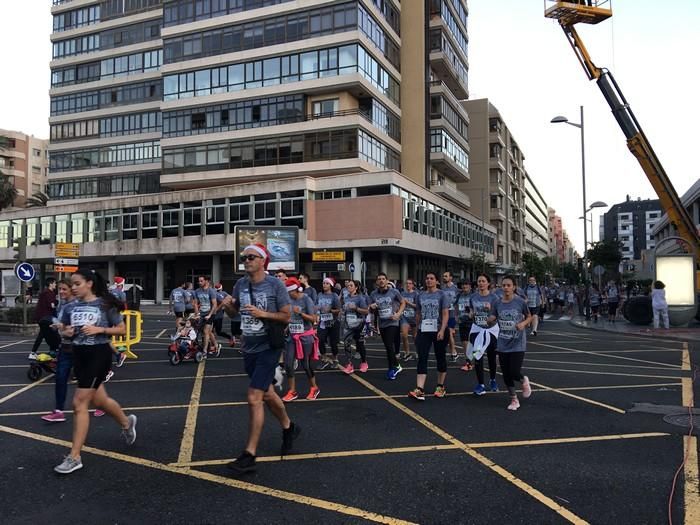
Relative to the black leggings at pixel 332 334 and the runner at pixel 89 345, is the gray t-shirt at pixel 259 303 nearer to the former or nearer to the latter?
the runner at pixel 89 345

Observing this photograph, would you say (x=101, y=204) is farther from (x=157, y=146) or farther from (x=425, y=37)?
(x=425, y=37)

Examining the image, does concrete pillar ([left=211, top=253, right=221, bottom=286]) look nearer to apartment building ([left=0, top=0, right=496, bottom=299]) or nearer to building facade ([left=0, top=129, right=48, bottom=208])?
apartment building ([left=0, top=0, right=496, bottom=299])

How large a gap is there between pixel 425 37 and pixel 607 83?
2600cm

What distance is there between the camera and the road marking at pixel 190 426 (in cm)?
509

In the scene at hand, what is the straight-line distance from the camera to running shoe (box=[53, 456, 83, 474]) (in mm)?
4585

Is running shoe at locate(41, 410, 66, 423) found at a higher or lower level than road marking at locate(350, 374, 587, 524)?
higher

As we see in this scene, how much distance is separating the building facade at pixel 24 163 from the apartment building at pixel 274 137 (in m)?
24.8

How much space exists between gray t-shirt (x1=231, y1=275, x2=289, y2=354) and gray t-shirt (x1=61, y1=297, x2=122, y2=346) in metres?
1.24

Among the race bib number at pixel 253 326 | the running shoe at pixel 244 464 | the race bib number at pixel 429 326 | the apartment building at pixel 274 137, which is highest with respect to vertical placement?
the apartment building at pixel 274 137

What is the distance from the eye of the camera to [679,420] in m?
6.39

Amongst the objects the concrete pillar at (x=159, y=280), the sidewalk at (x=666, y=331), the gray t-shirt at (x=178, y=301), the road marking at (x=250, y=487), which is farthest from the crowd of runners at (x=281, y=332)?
the concrete pillar at (x=159, y=280)

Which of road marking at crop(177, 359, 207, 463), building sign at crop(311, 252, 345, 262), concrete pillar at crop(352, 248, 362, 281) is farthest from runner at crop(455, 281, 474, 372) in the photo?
concrete pillar at crop(352, 248, 362, 281)

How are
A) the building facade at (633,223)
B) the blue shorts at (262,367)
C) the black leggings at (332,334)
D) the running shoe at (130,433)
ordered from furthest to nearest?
the building facade at (633,223) → the black leggings at (332,334) → the running shoe at (130,433) → the blue shorts at (262,367)

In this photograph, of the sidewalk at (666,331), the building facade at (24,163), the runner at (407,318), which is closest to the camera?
the runner at (407,318)
